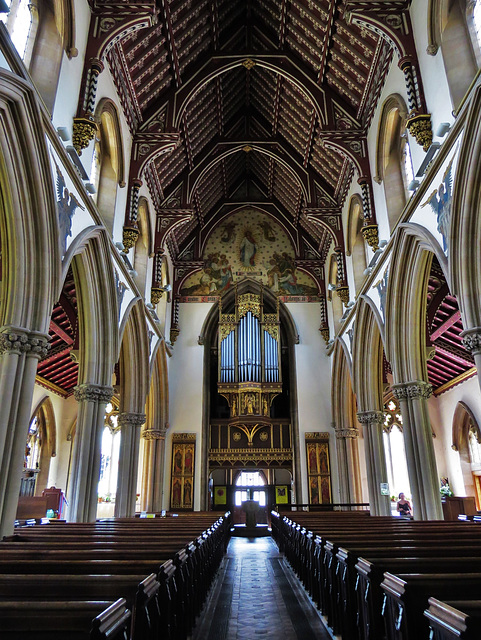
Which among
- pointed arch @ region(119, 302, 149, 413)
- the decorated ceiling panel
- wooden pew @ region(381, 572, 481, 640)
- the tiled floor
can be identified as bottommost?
the tiled floor

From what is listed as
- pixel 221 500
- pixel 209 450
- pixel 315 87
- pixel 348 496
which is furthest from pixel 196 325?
pixel 315 87

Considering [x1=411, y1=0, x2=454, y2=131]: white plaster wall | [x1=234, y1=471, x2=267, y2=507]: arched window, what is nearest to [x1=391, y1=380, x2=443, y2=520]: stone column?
[x1=411, y1=0, x2=454, y2=131]: white plaster wall

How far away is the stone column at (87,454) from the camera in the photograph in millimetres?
8617

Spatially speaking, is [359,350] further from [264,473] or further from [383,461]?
[264,473]

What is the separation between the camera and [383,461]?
12156 mm

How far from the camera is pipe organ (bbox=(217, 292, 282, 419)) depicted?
16.4m

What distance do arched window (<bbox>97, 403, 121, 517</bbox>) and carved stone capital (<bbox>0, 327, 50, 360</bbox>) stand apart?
12.6m

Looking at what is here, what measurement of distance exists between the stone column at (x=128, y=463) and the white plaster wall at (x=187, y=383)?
13.0ft

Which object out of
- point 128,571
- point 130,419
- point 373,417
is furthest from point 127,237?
point 128,571

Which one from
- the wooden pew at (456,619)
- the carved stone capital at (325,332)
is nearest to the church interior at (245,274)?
the wooden pew at (456,619)

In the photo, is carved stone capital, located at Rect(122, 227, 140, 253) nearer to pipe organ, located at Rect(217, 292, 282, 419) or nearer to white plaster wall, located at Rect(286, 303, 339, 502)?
pipe organ, located at Rect(217, 292, 282, 419)

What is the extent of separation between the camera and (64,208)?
7180 mm

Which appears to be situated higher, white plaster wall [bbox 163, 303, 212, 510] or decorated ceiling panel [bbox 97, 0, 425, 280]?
decorated ceiling panel [bbox 97, 0, 425, 280]

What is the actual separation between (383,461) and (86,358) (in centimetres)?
758
